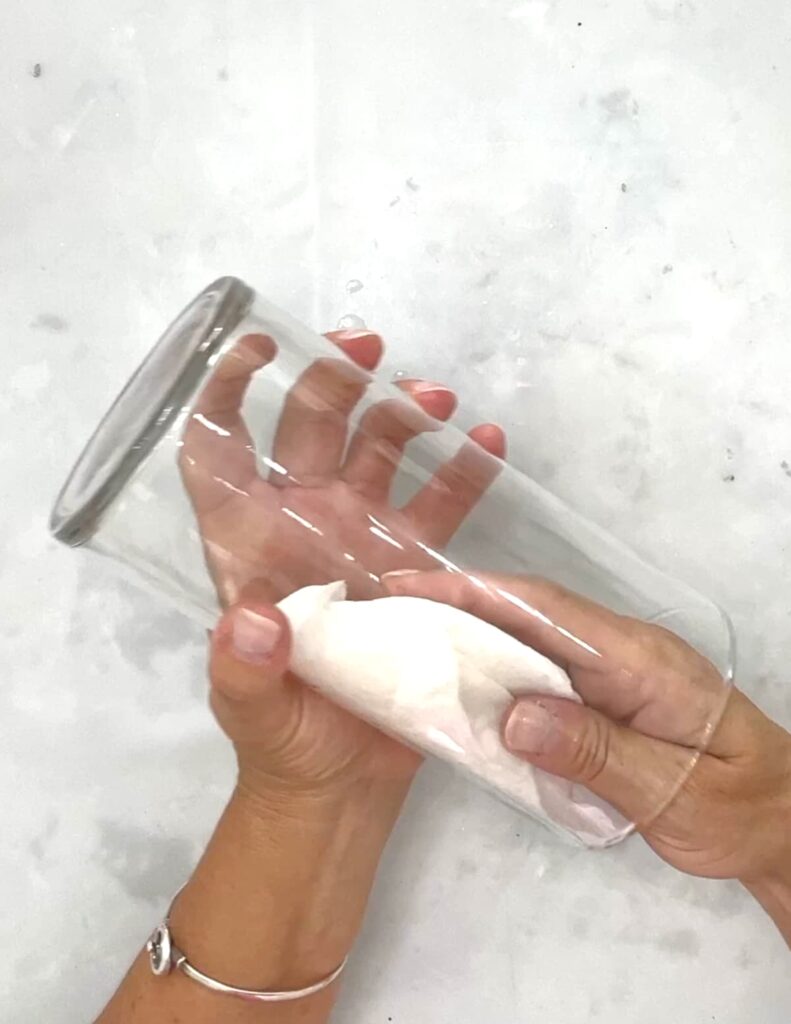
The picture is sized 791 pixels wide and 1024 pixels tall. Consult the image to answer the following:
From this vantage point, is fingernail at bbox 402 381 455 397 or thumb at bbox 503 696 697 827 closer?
thumb at bbox 503 696 697 827

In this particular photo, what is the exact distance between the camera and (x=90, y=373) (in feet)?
2.26

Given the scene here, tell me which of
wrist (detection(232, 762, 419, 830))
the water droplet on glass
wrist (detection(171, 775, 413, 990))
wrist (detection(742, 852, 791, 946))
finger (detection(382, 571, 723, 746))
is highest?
the water droplet on glass

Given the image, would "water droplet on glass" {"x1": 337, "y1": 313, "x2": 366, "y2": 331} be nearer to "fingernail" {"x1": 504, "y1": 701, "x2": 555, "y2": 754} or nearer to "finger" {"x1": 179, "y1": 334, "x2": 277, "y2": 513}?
"finger" {"x1": 179, "y1": 334, "x2": 277, "y2": 513}

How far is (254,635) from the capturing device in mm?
453

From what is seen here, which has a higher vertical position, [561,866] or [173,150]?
[173,150]

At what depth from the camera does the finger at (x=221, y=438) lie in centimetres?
48

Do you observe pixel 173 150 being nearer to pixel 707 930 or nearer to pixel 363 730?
pixel 363 730

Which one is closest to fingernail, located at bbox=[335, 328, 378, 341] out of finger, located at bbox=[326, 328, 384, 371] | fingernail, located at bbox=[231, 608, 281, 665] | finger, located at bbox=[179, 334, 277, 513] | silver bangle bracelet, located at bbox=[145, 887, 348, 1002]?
finger, located at bbox=[326, 328, 384, 371]

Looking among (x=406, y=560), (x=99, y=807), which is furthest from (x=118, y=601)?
(x=406, y=560)

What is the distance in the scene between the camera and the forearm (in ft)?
1.88

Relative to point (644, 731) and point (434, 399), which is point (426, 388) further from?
point (644, 731)

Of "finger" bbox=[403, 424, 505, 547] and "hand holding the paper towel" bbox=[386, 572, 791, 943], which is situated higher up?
"finger" bbox=[403, 424, 505, 547]

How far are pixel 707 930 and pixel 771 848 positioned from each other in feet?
0.32

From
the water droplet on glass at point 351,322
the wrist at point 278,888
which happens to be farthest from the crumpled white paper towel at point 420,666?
the water droplet on glass at point 351,322
